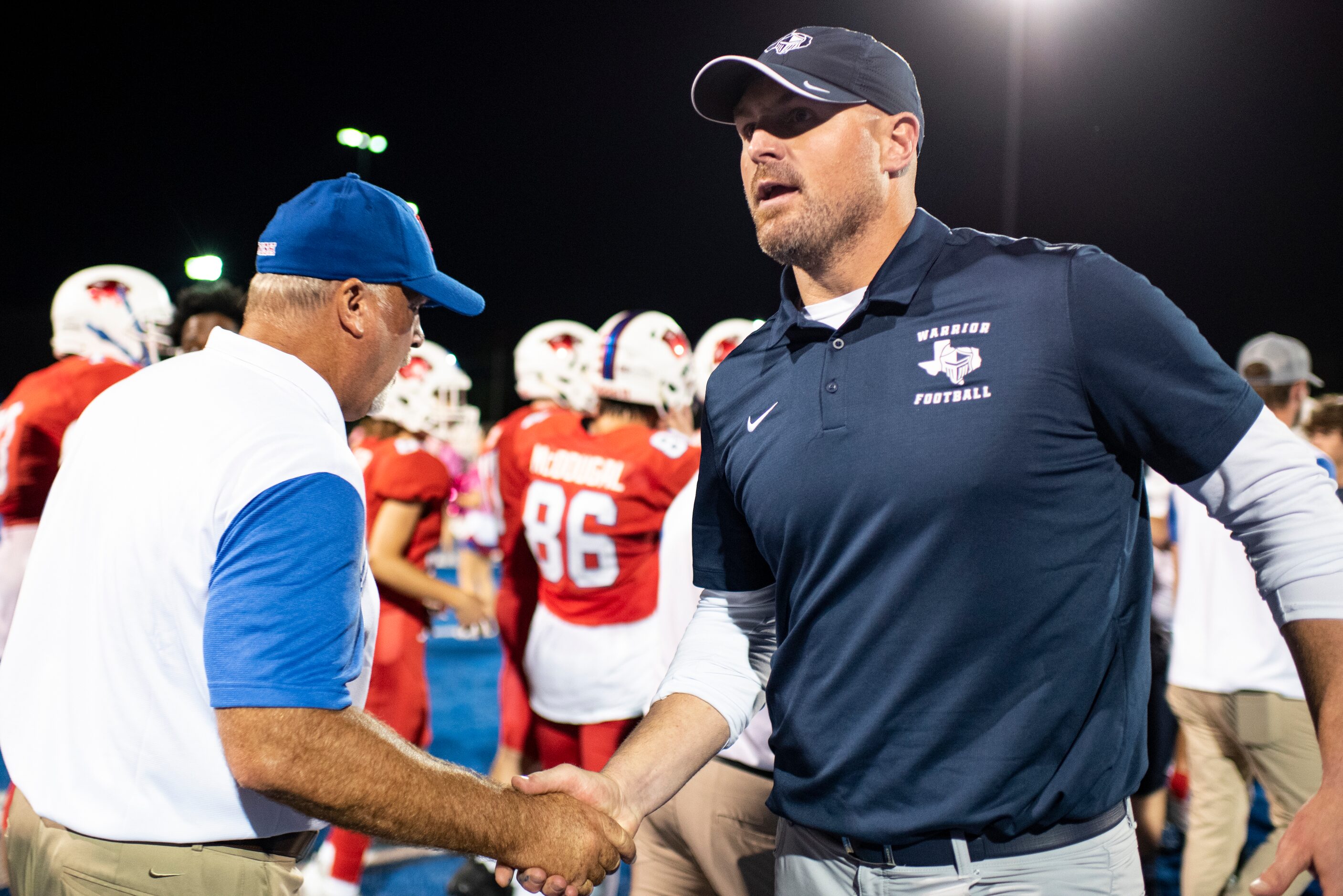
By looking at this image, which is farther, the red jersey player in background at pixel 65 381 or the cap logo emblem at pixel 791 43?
the red jersey player in background at pixel 65 381

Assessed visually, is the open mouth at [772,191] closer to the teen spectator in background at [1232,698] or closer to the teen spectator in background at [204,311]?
the teen spectator in background at [1232,698]

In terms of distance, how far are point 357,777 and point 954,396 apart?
1.36 m

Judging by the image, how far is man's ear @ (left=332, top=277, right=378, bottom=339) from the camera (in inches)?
86.9

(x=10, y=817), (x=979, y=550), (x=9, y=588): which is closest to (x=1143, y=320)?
(x=979, y=550)

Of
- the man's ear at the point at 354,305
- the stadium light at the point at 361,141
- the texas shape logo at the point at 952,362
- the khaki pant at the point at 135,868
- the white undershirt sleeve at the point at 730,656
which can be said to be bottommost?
the khaki pant at the point at 135,868

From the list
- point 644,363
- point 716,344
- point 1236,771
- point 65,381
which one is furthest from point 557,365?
point 1236,771

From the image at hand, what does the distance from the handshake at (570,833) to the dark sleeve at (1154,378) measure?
1.35 m

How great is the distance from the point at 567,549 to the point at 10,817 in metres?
3.16

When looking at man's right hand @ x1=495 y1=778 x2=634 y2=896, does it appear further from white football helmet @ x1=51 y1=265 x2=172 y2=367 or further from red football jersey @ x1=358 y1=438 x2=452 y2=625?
white football helmet @ x1=51 y1=265 x2=172 y2=367

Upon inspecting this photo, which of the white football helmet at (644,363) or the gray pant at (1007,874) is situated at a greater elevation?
the white football helmet at (644,363)

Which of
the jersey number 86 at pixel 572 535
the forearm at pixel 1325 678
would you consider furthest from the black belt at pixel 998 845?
the jersey number 86 at pixel 572 535

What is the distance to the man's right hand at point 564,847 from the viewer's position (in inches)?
79.5

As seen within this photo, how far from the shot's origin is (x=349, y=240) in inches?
86.7

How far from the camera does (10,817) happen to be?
1.99 metres
